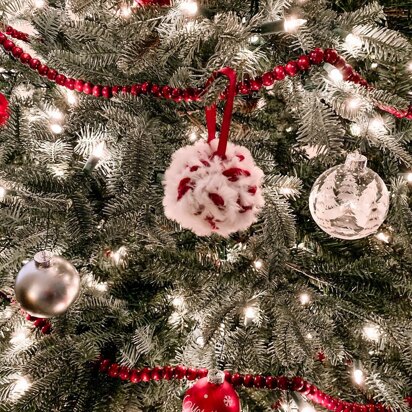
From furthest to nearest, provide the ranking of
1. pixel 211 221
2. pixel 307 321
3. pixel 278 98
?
pixel 278 98, pixel 307 321, pixel 211 221

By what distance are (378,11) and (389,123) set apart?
0.21 metres

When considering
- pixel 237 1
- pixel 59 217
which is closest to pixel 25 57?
pixel 59 217

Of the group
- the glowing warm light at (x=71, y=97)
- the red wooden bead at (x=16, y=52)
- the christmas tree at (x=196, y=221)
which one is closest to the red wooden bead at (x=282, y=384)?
the christmas tree at (x=196, y=221)

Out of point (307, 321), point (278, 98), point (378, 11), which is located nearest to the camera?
point (378, 11)

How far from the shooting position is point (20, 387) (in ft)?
2.99

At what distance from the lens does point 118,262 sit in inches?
38.5

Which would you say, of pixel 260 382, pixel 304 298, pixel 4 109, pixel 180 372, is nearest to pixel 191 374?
pixel 180 372

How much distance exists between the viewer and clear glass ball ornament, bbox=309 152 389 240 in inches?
27.3

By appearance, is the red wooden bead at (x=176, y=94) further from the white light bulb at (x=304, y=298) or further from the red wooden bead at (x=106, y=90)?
the white light bulb at (x=304, y=298)

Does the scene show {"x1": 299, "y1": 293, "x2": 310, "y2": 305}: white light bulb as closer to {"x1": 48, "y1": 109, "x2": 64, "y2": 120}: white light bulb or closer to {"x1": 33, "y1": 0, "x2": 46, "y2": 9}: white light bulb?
{"x1": 48, "y1": 109, "x2": 64, "y2": 120}: white light bulb

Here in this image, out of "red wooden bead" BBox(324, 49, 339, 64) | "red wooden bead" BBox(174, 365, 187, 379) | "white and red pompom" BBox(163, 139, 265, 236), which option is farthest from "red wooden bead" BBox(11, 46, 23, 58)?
"red wooden bead" BBox(174, 365, 187, 379)

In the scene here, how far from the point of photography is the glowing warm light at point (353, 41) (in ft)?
2.32

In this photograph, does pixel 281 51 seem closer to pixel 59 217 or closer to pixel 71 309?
pixel 59 217

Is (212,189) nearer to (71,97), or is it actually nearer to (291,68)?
(291,68)
